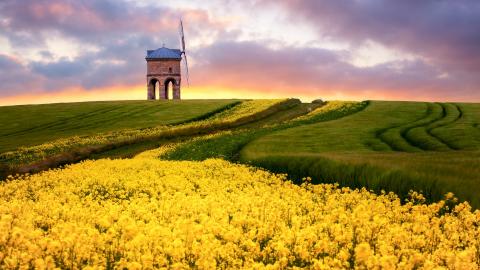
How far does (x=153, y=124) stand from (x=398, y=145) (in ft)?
119

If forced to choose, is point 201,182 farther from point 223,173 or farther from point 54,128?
point 54,128

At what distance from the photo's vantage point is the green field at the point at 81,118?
6462cm

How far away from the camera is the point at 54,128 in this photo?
233 ft

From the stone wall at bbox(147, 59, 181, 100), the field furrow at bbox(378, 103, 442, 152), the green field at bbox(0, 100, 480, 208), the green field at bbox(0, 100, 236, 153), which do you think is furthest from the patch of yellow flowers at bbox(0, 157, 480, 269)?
the stone wall at bbox(147, 59, 181, 100)

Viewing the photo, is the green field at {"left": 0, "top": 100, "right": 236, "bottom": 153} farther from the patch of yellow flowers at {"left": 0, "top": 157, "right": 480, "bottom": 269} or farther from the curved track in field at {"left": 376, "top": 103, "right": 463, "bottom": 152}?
the patch of yellow flowers at {"left": 0, "top": 157, "right": 480, "bottom": 269}

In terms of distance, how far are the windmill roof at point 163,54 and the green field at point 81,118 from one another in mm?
23051

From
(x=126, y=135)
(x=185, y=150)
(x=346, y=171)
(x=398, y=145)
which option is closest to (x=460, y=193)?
(x=346, y=171)

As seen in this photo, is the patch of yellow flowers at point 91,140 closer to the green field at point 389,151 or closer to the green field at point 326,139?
the green field at point 326,139

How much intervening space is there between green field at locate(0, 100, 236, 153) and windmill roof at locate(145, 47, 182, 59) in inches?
908

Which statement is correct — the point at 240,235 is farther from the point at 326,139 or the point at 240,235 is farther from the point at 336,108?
the point at 336,108

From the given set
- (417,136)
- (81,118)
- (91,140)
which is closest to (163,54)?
(81,118)

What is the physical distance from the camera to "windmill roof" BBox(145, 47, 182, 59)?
117250 mm

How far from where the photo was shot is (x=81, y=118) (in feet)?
264

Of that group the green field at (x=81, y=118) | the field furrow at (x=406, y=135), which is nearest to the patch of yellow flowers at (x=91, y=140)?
the green field at (x=81, y=118)
